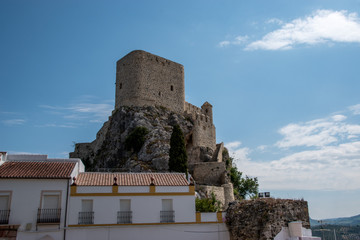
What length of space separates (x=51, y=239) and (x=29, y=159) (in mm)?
7080

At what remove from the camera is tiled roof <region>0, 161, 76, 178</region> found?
22703 mm

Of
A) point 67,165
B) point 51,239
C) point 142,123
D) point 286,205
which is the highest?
point 142,123

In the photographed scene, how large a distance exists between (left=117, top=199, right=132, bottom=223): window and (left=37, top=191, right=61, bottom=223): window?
4.12 metres

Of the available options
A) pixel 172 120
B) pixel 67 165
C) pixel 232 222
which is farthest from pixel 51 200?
pixel 172 120

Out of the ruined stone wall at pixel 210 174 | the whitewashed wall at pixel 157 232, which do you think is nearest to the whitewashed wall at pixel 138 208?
the whitewashed wall at pixel 157 232

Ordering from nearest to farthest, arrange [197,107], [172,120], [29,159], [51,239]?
[51,239], [29,159], [172,120], [197,107]

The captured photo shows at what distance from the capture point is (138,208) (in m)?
23.8

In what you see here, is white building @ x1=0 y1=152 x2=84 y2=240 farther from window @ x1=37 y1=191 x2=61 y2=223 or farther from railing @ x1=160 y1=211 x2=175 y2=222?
railing @ x1=160 y1=211 x2=175 y2=222

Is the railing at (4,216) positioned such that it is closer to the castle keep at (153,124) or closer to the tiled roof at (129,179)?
the tiled roof at (129,179)

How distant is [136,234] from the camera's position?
2311 centimetres

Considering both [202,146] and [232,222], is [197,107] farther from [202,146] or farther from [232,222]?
[232,222]

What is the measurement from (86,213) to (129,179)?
4.17m

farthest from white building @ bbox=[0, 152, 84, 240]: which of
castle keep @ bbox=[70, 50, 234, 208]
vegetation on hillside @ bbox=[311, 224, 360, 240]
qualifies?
castle keep @ bbox=[70, 50, 234, 208]

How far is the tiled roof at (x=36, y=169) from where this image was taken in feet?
74.5
